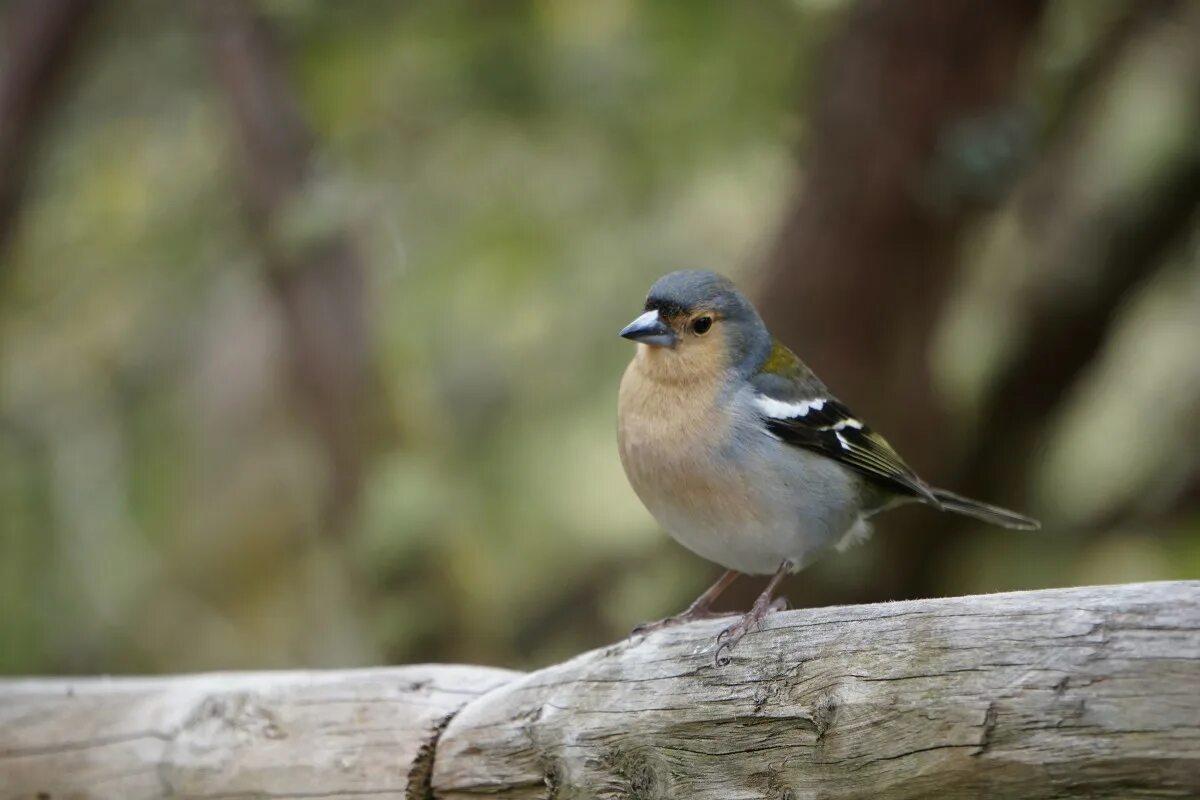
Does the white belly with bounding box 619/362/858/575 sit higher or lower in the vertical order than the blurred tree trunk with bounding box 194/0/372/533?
lower

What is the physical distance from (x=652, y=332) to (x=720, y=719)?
118cm

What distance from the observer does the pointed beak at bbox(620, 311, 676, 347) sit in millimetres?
3396

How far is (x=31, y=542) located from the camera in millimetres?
6125

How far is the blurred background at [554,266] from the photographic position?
500cm

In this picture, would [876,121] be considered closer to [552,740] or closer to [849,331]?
[849,331]

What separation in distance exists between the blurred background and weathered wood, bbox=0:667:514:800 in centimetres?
141

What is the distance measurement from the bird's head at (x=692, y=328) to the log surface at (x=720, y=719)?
2.72ft

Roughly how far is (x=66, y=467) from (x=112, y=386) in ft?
1.42

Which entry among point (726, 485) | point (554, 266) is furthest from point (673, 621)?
point (554, 266)

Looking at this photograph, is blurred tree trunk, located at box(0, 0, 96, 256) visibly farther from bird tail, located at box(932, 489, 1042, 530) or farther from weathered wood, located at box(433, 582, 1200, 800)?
bird tail, located at box(932, 489, 1042, 530)

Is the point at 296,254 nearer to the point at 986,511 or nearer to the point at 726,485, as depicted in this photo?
the point at 726,485

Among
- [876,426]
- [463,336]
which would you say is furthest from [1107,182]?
[463,336]

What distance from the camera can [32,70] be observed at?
5.17 m

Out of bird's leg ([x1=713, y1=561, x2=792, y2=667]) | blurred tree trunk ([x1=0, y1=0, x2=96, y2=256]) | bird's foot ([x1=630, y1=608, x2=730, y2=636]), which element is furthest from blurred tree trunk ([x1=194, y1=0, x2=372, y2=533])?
bird's leg ([x1=713, y1=561, x2=792, y2=667])
